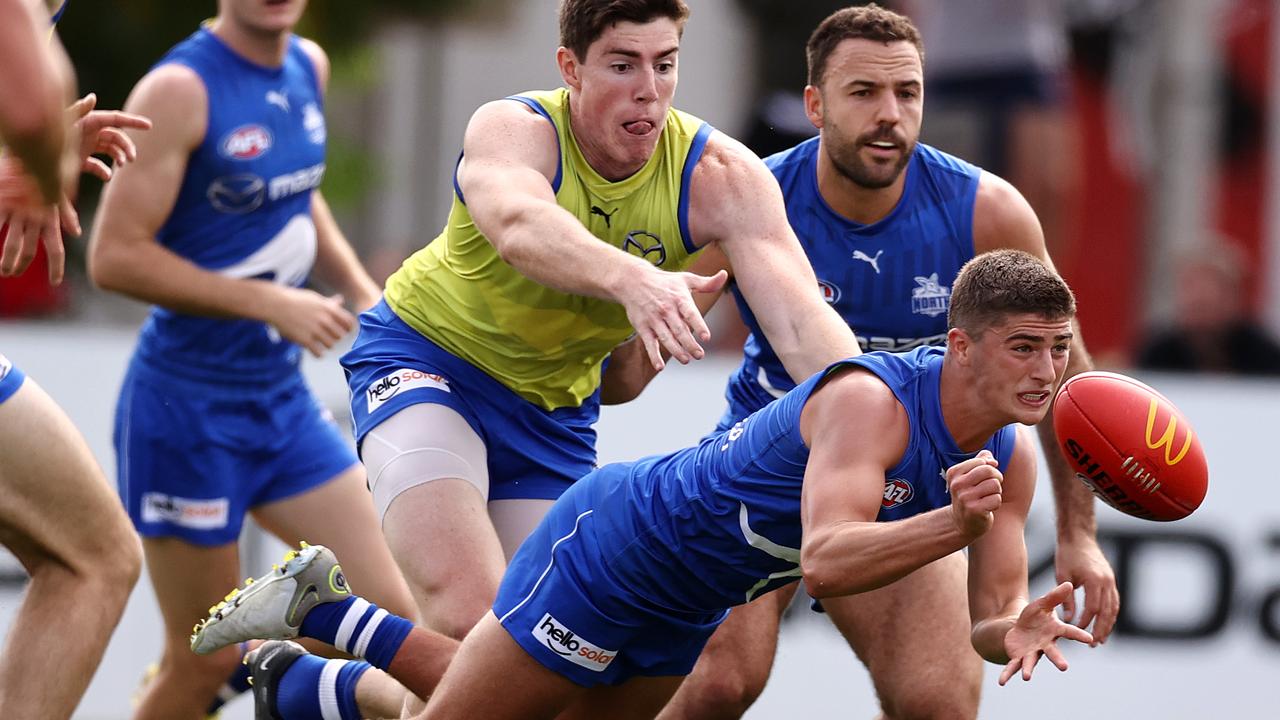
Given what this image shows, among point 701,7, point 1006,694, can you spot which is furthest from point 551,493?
point 701,7

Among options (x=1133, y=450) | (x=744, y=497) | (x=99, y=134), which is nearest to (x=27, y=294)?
(x=99, y=134)

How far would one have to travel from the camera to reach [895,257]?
232 inches

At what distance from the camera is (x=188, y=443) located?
22.7ft

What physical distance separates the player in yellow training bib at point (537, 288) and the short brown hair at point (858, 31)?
78cm

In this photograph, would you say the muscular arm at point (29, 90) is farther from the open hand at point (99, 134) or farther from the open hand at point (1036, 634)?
the open hand at point (1036, 634)

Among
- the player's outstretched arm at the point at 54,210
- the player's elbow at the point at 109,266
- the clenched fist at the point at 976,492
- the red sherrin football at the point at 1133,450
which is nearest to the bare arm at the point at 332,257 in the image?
the player's elbow at the point at 109,266

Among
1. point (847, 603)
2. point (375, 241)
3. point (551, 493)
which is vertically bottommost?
point (375, 241)

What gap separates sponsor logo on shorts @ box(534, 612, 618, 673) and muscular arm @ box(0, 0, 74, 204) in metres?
1.93

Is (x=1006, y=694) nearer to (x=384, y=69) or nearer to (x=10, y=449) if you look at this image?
(x=10, y=449)

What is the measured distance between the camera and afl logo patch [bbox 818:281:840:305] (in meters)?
5.91

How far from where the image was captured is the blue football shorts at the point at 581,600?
4910mm

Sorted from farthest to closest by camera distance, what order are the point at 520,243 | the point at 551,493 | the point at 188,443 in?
the point at 188,443 → the point at 551,493 → the point at 520,243

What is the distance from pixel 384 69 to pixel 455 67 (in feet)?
2.98

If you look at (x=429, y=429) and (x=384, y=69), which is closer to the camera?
(x=429, y=429)
